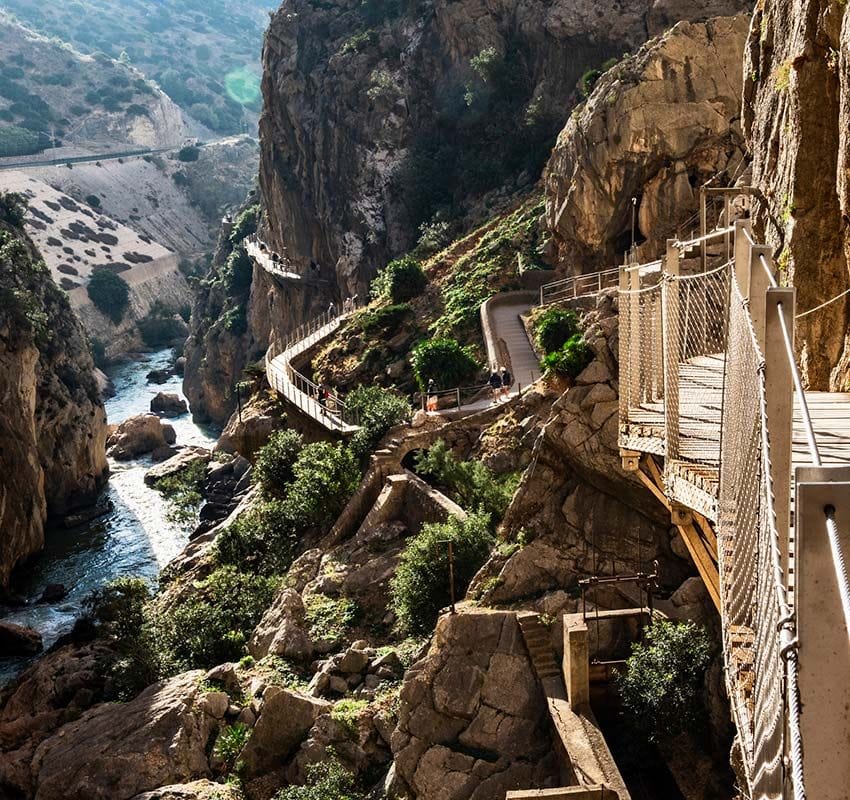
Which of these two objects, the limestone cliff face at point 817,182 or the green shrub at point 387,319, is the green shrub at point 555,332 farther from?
the limestone cliff face at point 817,182

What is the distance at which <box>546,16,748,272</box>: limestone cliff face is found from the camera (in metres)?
33.8

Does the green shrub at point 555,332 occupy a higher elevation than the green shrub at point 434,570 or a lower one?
higher

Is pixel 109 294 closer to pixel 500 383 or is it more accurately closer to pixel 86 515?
pixel 86 515

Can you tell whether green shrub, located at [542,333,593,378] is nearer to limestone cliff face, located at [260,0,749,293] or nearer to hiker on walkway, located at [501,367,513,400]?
hiker on walkway, located at [501,367,513,400]

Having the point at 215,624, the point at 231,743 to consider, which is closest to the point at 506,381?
the point at 215,624

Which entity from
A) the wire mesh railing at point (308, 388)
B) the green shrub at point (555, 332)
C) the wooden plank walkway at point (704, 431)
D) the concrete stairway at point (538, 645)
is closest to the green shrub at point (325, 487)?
the wire mesh railing at point (308, 388)

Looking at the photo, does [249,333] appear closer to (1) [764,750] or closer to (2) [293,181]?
(2) [293,181]

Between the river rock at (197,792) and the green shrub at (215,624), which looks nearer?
the river rock at (197,792)

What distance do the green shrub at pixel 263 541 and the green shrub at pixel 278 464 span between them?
6.48 ft

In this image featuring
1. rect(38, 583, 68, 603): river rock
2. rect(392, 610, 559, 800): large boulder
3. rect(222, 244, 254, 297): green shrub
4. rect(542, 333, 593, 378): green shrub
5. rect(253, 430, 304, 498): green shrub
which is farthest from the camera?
rect(222, 244, 254, 297): green shrub

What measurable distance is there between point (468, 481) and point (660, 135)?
14979 millimetres

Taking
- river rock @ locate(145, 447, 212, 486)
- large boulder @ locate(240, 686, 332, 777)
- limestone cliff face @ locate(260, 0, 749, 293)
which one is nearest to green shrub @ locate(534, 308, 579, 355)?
large boulder @ locate(240, 686, 332, 777)

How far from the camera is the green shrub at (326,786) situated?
17.5 m

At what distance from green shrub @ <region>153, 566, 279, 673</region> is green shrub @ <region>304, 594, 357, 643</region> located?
9.27 feet
